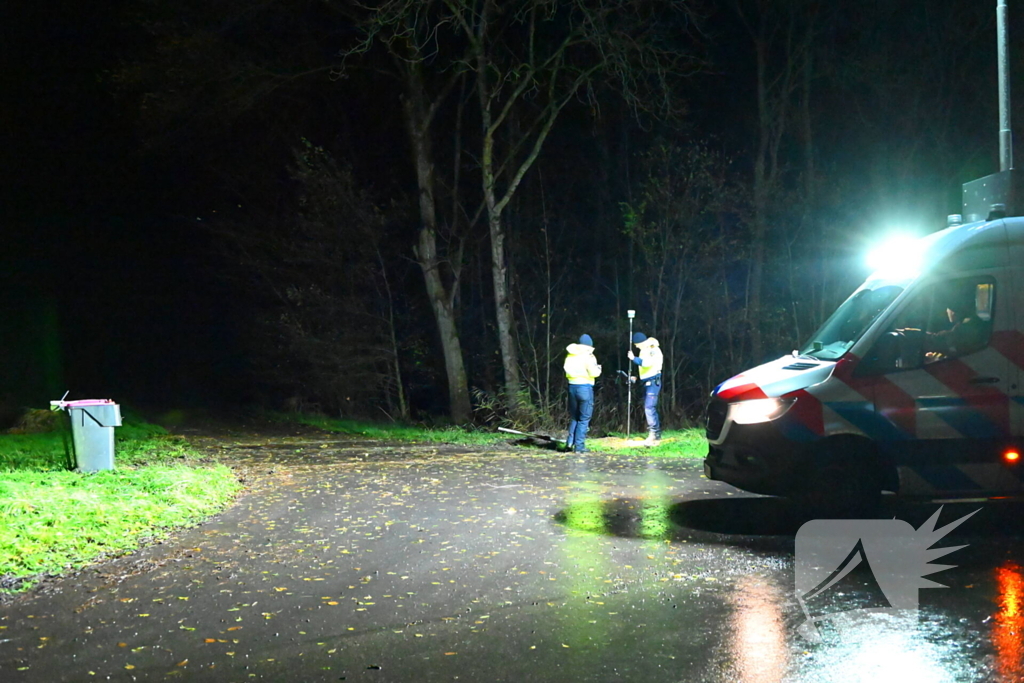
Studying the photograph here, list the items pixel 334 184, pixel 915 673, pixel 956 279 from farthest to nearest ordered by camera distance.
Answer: pixel 334 184, pixel 956 279, pixel 915 673

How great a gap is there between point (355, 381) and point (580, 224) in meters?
8.24

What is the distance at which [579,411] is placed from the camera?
15188 mm

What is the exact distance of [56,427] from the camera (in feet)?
55.8

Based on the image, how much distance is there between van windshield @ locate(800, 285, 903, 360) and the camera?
29.3 feet

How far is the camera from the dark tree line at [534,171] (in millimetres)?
22141

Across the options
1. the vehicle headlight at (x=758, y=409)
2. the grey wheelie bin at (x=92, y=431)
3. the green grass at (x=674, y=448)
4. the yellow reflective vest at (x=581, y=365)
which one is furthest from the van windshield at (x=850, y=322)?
the grey wheelie bin at (x=92, y=431)

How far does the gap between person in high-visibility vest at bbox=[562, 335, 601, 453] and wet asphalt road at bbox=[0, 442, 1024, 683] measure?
449 cm

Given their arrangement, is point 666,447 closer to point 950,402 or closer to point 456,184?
point 950,402

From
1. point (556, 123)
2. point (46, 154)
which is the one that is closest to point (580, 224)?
point (556, 123)

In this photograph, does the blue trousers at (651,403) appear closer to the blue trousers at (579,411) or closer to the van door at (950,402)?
the blue trousers at (579,411)

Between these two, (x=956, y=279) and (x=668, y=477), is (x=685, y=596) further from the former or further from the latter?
(x=668, y=477)

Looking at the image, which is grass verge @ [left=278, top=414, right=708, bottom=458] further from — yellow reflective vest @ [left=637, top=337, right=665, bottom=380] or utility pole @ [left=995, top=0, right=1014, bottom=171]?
utility pole @ [left=995, top=0, right=1014, bottom=171]

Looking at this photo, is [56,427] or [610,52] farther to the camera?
[610,52]
